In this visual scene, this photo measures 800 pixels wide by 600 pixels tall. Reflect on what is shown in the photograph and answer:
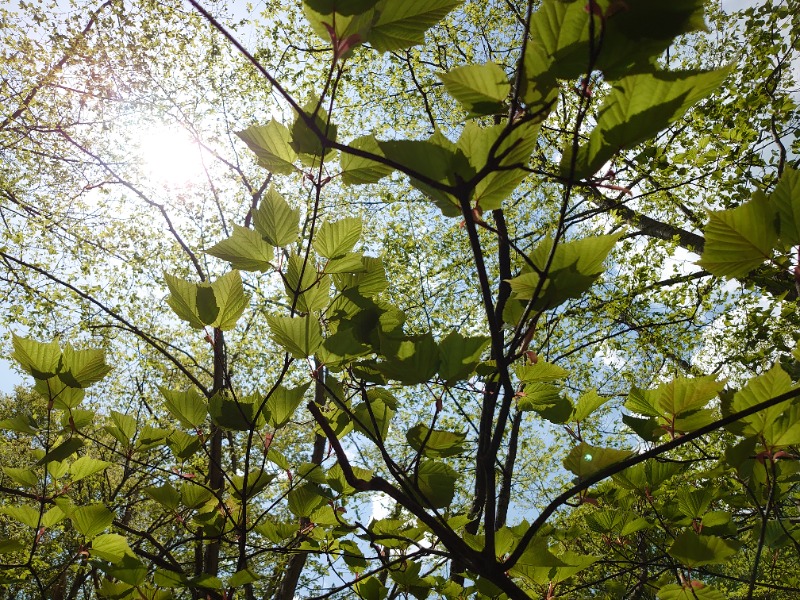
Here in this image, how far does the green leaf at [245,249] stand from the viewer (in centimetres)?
87

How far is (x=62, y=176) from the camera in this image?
29.7ft

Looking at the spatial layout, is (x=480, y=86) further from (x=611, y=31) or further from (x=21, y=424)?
(x=21, y=424)

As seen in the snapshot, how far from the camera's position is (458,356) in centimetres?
69

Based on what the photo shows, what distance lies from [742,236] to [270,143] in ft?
2.23

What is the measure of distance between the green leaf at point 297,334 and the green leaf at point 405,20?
0.44 meters

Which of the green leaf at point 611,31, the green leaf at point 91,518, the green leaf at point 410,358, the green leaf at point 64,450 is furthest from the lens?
the green leaf at point 91,518

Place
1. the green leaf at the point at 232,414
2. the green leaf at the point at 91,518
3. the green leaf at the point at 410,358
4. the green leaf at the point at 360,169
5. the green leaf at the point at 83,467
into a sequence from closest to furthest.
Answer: the green leaf at the point at 410,358
the green leaf at the point at 360,169
the green leaf at the point at 232,414
the green leaf at the point at 91,518
the green leaf at the point at 83,467

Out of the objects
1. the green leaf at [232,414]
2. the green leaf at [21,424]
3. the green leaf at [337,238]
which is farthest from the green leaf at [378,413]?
the green leaf at [21,424]

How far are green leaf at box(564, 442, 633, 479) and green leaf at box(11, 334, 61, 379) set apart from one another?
996 millimetres

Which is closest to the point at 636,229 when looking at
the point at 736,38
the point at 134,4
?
the point at 736,38

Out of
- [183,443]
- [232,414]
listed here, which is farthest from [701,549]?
[183,443]

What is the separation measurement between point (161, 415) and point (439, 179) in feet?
43.9

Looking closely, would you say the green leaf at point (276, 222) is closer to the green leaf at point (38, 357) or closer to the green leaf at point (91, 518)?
the green leaf at point (38, 357)

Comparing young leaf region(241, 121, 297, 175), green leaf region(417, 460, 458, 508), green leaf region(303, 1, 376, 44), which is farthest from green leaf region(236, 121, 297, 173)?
green leaf region(417, 460, 458, 508)
